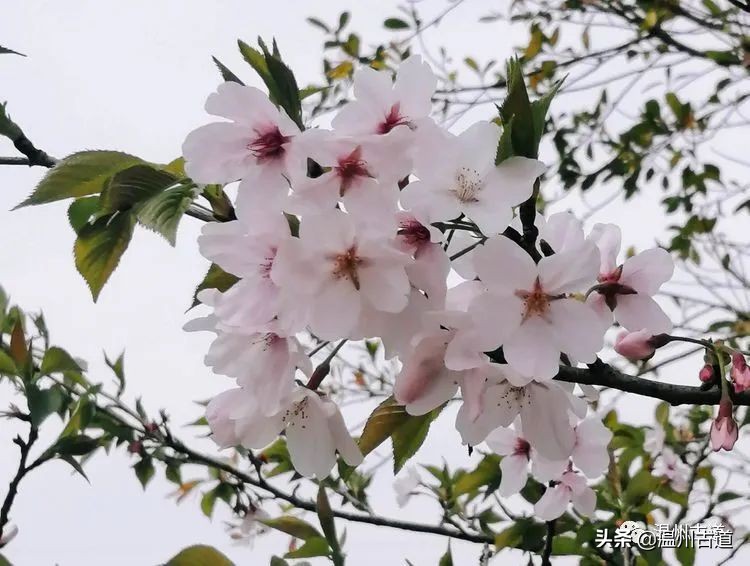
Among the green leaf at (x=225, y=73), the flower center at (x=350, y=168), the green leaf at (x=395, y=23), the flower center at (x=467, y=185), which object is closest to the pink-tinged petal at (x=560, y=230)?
the flower center at (x=467, y=185)

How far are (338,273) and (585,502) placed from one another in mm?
799

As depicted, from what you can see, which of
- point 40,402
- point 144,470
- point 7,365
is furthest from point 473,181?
point 144,470

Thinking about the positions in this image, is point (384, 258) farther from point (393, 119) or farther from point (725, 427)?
point (725, 427)

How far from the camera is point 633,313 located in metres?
0.77

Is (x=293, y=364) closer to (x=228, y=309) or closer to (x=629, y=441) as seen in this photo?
(x=228, y=309)

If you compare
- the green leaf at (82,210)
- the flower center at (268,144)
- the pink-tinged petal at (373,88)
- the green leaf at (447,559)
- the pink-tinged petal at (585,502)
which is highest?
the pink-tinged petal at (373,88)

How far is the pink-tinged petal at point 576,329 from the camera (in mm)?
623

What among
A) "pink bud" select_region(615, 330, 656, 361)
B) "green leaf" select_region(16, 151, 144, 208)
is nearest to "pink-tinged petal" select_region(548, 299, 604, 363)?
"pink bud" select_region(615, 330, 656, 361)

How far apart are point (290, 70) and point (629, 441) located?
1.43m

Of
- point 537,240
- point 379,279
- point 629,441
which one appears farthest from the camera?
point 629,441

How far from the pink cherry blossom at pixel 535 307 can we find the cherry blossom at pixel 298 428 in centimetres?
23

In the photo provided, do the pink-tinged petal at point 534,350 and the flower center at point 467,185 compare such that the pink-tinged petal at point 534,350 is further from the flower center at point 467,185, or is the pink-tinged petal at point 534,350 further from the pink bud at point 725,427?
the pink bud at point 725,427

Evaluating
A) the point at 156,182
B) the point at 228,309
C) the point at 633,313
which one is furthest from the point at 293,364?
the point at 633,313

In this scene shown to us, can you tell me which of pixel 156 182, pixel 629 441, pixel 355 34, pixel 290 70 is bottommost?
pixel 156 182
